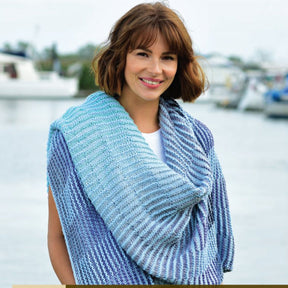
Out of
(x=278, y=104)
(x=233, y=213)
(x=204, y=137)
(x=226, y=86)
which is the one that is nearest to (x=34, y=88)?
(x=226, y=86)

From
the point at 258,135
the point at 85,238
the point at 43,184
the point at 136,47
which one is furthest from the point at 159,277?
the point at 258,135

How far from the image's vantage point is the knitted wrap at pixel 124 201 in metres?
1.70

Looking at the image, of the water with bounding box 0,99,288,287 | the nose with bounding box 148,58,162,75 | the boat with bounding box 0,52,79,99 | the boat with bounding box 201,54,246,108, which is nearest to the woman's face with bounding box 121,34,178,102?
the nose with bounding box 148,58,162,75

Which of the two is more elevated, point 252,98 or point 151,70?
point 151,70

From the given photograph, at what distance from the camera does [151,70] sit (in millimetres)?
1740

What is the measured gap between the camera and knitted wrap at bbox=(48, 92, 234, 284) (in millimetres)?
1704

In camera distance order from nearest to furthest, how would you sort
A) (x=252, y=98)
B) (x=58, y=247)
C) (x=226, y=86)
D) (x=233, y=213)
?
(x=58, y=247) < (x=233, y=213) < (x=252, y=98) < (x=226, y=86)

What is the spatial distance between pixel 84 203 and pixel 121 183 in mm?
108

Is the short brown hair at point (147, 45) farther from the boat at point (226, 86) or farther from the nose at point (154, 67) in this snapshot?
the boat at point (226, 86)

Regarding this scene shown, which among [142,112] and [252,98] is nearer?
[142,112]

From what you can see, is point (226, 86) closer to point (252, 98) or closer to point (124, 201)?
point (252, 98)

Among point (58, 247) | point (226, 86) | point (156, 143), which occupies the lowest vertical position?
point (226, 86)

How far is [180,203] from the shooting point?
1.73 m

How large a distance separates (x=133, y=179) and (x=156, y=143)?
17 centimetres
